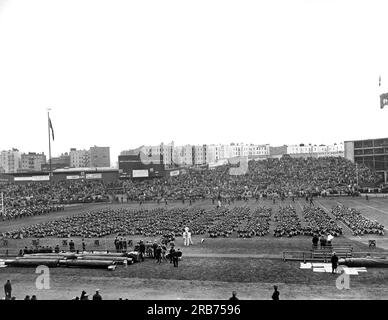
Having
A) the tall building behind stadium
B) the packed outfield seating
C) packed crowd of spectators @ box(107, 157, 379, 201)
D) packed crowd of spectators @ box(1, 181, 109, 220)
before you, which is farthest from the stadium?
the tall building behind stadium

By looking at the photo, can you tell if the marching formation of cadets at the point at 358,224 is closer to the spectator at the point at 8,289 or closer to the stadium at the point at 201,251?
the stadium at the point at 201,251

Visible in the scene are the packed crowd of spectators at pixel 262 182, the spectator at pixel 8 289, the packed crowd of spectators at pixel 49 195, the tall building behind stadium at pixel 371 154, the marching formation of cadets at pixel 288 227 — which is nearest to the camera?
the spectator at pixel 8 289

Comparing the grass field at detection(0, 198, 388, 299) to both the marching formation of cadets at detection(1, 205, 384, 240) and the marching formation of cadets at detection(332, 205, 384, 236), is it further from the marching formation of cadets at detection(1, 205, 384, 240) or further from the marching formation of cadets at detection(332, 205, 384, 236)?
the marching formation of cadets at detection(1, 205, 384, 240)

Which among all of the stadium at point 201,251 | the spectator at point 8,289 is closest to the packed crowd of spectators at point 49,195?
the stadium at point 201,251

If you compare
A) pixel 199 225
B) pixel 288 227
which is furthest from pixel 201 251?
pixel 199 225

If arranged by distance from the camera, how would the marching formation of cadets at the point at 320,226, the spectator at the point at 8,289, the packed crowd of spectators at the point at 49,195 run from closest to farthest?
the spectator at the point at 8,289 → the marching formation of cadets at the point at 320,226 → the packed crowd of spectators at the point at 49,195

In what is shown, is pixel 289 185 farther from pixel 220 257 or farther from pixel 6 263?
pixel 6 263
